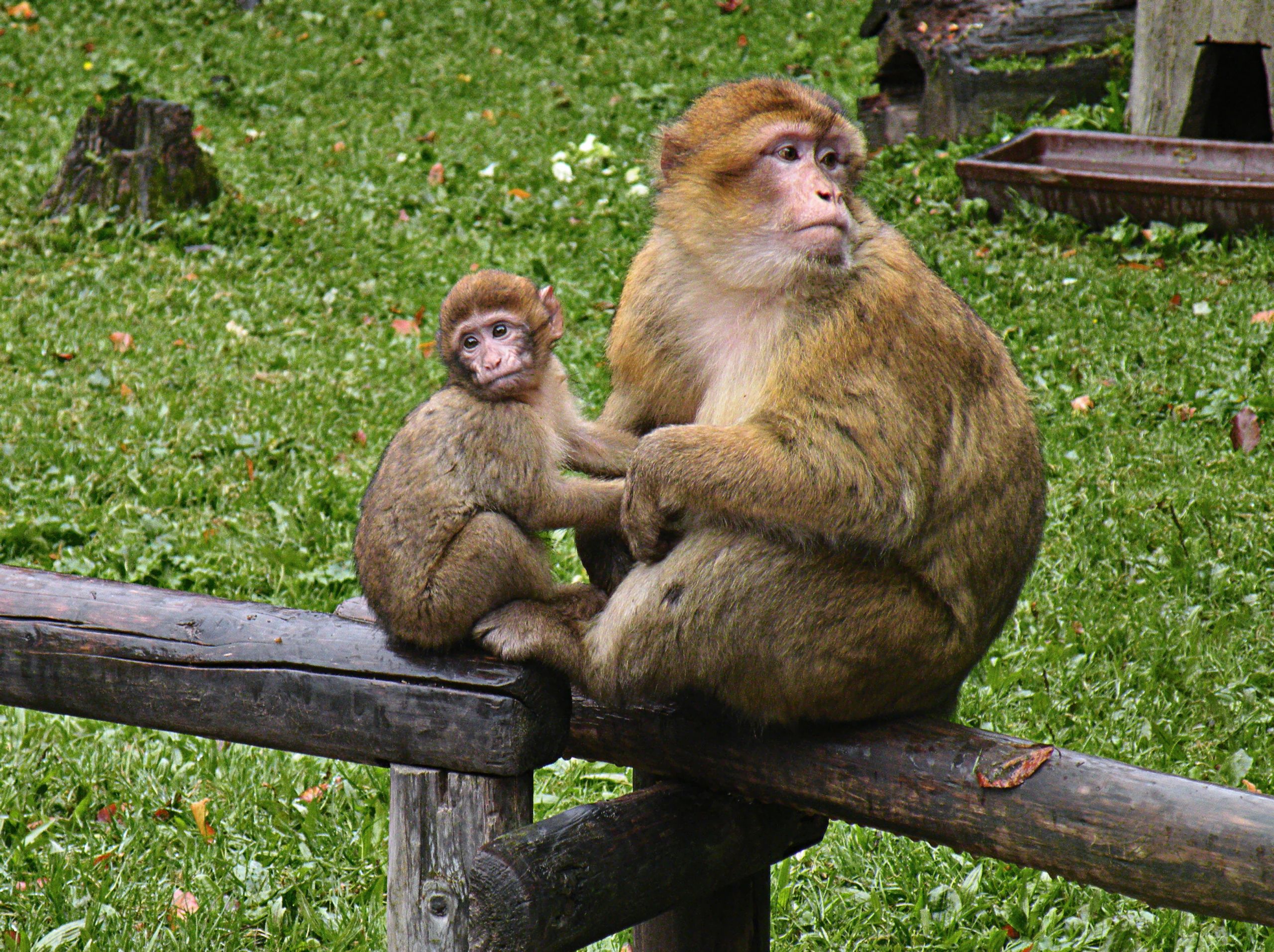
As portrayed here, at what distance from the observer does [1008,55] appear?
31.3 feet

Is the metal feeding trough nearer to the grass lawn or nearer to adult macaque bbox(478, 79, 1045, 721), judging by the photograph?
the grass lawn

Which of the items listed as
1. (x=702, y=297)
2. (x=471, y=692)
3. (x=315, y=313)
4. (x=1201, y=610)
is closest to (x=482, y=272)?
(x=702, y=297)

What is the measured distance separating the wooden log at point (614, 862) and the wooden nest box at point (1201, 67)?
7041mm

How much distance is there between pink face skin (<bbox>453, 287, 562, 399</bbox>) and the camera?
293cm

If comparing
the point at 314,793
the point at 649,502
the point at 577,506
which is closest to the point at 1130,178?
the point at 314,793

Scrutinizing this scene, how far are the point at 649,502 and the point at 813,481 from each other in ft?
1.09

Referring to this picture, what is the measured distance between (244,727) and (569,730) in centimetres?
67

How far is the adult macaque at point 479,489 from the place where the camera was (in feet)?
9.00

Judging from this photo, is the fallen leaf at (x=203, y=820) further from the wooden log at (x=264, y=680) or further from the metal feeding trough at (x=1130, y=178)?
the metal feeding trough at (x=1130, y=178)

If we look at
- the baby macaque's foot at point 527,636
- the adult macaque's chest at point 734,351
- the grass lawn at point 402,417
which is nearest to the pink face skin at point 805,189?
the adult macaque's chest at point 734,351

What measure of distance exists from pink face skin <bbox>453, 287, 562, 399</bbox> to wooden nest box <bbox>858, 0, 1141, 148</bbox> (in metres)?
6.96

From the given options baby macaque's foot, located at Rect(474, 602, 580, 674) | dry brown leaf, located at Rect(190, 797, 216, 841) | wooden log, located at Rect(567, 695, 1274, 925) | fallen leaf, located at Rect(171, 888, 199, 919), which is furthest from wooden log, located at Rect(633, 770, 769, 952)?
dry brown leaf, located at Rect(190, 797, 216, 841)

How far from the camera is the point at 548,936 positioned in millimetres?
2482

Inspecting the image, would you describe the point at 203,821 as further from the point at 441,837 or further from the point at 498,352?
the point at 498,352
